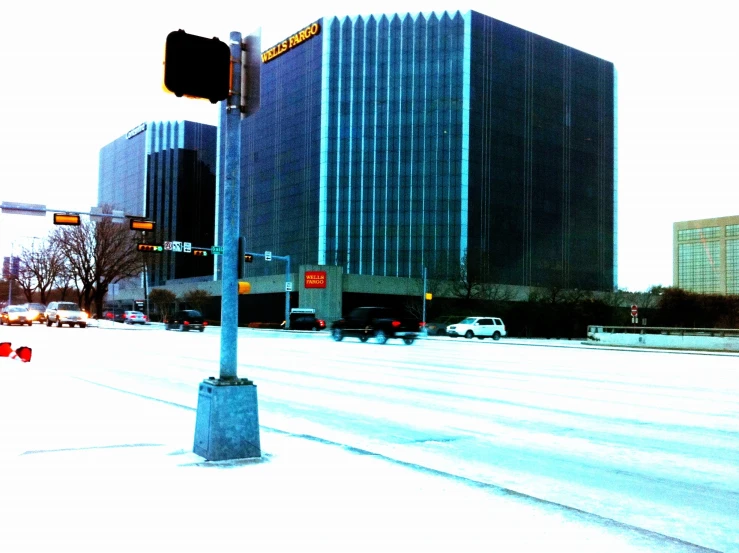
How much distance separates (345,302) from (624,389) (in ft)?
203

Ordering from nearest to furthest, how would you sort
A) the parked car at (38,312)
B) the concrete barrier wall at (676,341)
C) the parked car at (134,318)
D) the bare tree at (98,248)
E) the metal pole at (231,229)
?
the metal pole at (231,229) < the concrete barrier wall at (676,341) < the parked car at (38,312) < the parked car at (134,318) < the bare tree at (98,248)

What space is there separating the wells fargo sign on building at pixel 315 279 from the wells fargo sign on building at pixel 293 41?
3974cm

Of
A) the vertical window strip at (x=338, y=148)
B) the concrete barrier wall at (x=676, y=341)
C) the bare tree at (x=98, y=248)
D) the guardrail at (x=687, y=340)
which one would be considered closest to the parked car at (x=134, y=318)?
the bare tree at (x=98, y=248)

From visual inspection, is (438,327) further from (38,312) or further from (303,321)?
(38,312)

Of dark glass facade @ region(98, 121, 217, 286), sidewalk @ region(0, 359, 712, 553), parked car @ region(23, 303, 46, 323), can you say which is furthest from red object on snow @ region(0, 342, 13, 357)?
dark glass facade @ region(98, 121, 217, 286)

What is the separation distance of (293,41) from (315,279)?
43.5 meters

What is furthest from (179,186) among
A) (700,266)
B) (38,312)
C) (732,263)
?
(732,263)

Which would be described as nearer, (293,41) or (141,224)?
(141,224)

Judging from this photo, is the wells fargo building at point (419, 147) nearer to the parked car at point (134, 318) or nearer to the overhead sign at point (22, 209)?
the parked car at point (134, 318)

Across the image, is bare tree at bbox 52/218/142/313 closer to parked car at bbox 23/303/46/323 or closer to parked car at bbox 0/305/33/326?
parked car at bbox 23/303/46/323

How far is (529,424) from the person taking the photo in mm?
9781

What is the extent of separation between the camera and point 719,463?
24.0 feet

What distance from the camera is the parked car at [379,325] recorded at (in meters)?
36.3

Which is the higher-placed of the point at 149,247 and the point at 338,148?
the point at 338,148
